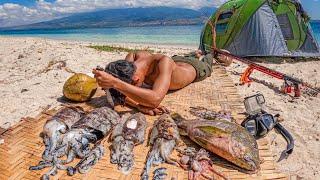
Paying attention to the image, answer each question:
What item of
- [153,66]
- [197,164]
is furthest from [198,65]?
[197,164]

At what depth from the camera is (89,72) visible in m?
10.5

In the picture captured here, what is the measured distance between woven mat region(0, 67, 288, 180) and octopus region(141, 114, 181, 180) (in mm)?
116

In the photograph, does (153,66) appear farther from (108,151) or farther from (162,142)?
(108,151)

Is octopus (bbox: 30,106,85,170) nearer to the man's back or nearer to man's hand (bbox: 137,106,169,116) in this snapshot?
man's hand (bbox: 137,106,169,116)

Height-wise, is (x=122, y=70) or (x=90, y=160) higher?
(x=122, y=70)

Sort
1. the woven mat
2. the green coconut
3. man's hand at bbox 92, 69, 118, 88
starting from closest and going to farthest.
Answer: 1. the woven mat
2. man's hand at bbox 92, 69, 118, 88
3. the green coconut

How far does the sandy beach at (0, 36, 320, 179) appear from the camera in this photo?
568cm

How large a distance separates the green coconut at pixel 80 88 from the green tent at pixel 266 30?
657 centimetres

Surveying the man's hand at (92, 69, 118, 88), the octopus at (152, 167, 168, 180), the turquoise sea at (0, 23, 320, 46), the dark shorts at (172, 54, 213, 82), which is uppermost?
the man's hand at (92, 69, 118, 88)

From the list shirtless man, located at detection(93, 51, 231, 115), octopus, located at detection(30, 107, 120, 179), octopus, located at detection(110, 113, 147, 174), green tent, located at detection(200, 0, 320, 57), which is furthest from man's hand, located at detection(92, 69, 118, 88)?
green tent, located at detection(200, 0, 320, 57)

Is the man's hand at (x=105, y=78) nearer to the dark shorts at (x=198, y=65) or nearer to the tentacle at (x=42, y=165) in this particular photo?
the tentacle at (x=42, y=165)

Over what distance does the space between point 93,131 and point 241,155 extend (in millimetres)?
2247

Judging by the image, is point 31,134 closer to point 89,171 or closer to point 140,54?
point 89,171

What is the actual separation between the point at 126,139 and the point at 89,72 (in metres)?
6.06
